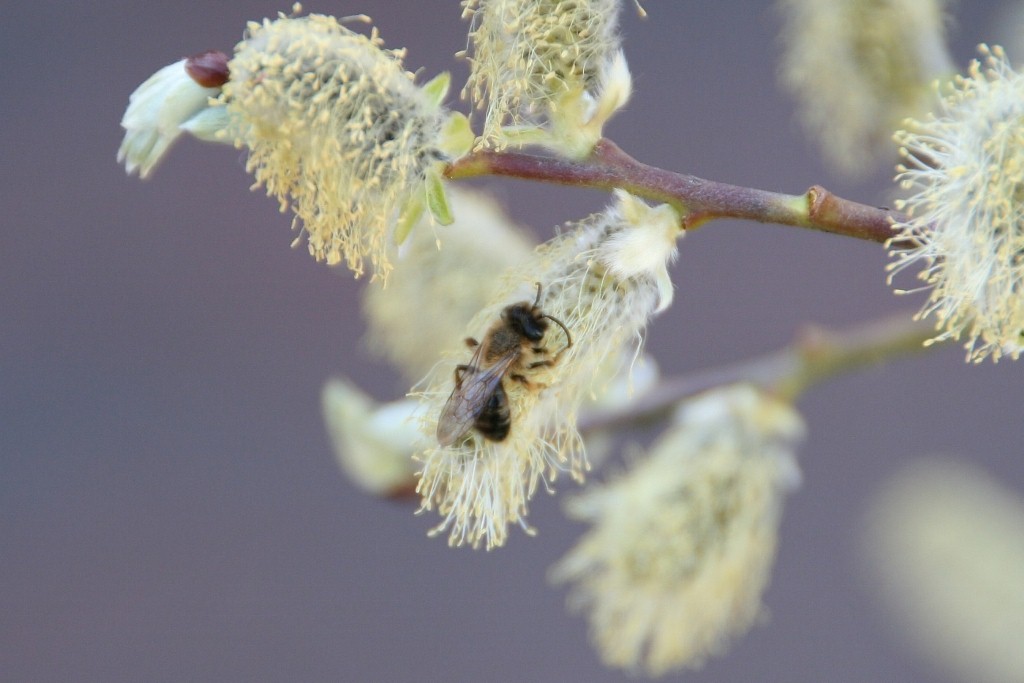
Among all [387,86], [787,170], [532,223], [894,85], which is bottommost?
[387,86]

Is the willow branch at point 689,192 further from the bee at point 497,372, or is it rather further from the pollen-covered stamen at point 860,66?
the pollen-covered stamen at point 860,66

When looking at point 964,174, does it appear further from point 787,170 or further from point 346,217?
point 787,170

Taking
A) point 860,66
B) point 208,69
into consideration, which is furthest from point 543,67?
point 860,66

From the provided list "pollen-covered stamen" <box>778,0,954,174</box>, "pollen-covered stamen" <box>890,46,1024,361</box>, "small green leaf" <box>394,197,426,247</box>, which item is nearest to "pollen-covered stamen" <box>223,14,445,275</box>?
"small green leaf" <box>394,197,426,247</box>

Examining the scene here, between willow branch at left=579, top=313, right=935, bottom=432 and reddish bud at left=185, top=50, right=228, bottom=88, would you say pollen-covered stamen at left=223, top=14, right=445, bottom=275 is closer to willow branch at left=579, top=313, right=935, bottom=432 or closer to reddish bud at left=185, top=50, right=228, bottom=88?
reddish bud at left=185, top=50, right=228, bottom=88

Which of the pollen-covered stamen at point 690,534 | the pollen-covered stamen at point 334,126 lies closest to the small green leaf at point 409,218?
the pollen-covered stamen at point 334,126

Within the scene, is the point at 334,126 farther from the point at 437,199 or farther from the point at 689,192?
the point at 689,192

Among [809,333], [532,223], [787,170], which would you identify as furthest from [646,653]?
[787,170]
